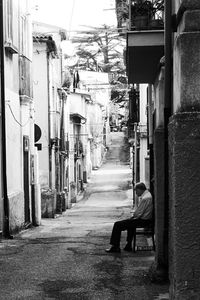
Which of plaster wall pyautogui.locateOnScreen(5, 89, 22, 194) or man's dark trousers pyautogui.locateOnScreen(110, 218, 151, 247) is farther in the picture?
plaster wall pyautogui.locateOnScreen(5, 89, 22, 194)

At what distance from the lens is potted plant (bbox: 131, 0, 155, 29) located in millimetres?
9477

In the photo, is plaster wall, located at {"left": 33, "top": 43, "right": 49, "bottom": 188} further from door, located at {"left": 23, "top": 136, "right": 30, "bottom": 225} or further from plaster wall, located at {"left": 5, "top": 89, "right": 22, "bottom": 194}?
plaster wall, located at {"left": 5, "top": 89, "right": 22, "bottom": 194}

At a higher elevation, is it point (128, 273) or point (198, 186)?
point (198, 186)

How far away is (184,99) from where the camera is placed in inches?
197

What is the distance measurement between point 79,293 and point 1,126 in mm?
7674

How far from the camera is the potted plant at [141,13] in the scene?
948cm

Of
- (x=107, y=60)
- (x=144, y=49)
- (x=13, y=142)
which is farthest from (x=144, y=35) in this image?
(x=107, y=60)

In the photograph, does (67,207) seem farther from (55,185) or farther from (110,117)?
(110,117)

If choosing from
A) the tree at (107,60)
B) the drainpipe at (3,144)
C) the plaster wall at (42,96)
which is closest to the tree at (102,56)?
the tree at (107,60)

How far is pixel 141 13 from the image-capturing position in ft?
32.0

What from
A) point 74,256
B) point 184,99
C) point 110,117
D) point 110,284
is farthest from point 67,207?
point 110,117

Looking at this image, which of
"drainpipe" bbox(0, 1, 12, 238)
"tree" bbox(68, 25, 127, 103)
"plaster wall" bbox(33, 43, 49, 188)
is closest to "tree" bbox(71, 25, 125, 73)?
"tree" bbox(68, 25, 127, 103)

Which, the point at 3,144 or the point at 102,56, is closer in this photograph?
the point at 3,144

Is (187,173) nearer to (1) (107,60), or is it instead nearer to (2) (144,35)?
(2) (144,35)
